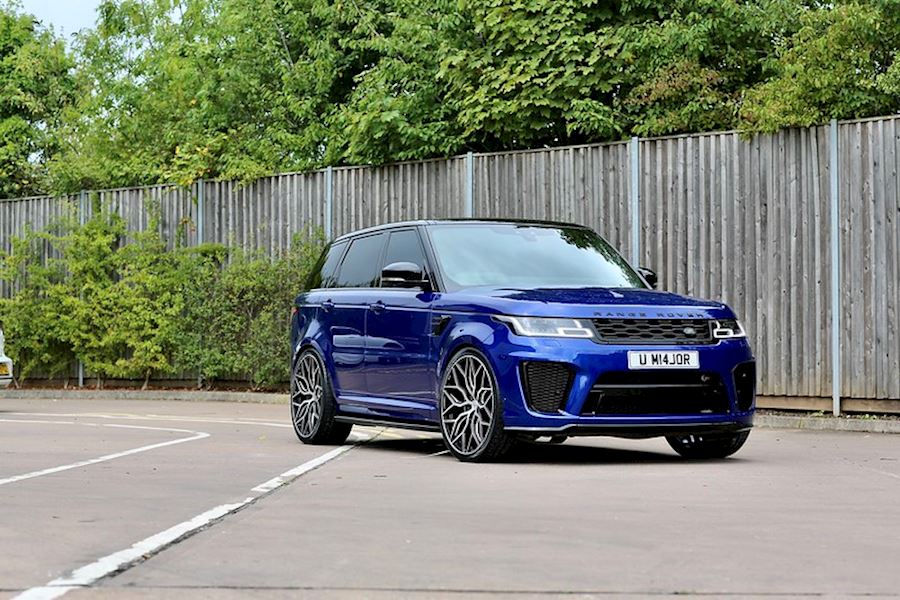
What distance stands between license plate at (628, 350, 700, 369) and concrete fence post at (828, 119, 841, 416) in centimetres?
584

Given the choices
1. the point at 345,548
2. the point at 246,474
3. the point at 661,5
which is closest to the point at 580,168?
the point at 661,5

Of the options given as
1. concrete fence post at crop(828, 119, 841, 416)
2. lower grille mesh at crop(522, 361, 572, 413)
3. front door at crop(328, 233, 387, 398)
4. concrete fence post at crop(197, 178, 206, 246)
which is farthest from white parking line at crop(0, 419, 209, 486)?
concrete fence post at crop(197, 178, 206, 246)

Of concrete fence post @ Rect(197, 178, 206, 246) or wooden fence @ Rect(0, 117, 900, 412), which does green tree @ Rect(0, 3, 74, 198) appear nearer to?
concrete fence post @ Rect(197, 178, 206, 246)

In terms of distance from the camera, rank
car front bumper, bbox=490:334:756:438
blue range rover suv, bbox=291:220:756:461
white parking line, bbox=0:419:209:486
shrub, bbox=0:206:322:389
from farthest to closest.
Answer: shrub, bbox=0:206:322:389, blue range rover suv, bbox=291:220:756:461, car front bumper, bbox=490:334:756:438, white parking line, bbox=0:419:209:486

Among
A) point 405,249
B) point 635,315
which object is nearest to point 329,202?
point 405,249

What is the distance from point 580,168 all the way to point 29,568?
561 inches

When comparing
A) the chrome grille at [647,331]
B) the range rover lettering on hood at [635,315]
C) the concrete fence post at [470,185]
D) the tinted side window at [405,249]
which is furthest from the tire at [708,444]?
the concrete fence post at [470,185]

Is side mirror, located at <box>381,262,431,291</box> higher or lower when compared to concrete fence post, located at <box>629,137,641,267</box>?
lower

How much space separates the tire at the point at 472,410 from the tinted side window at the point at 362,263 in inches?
79.2

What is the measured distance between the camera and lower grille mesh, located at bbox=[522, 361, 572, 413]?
39.8 feet

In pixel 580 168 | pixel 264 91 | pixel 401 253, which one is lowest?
pixel 401 253

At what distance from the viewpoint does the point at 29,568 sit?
284 inches

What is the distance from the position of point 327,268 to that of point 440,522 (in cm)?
734

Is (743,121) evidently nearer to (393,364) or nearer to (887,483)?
(393,364)
